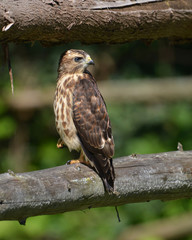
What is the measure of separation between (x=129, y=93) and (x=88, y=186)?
400 cm

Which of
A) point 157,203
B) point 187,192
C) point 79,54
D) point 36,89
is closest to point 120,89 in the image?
point 36,89

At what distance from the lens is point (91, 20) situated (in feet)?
11.4

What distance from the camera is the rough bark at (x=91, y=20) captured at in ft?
10.6

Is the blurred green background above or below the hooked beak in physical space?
below

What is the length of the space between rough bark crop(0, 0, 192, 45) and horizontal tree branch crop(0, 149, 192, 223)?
0.87 metres

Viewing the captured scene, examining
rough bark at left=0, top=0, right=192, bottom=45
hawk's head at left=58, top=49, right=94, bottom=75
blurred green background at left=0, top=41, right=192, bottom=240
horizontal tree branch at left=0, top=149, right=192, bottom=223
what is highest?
rough bark at left=0, top=0, right=192, bottom=45

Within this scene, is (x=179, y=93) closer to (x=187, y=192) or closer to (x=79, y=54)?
(x=79, y=54)

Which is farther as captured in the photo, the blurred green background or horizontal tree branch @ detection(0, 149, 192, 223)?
the blurred green background

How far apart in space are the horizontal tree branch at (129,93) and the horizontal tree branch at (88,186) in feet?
11.3

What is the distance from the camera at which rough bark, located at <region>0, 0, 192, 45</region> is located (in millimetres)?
3240

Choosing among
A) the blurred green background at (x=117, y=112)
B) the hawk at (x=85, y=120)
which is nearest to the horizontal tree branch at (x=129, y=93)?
the blurred green background at (x=117, y=112)

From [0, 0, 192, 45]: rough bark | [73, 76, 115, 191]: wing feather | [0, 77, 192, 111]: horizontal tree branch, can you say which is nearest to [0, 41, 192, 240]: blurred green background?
[0, 77, 192, 111]: horizontal tree branch

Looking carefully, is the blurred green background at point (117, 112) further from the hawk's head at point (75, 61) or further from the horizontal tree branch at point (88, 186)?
the horizontal tree branch at point (88, 186)

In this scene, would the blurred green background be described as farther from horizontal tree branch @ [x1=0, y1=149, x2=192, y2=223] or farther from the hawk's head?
horizontal tree branch @ [x1=0, y1=149, x2=192, y2=223]
